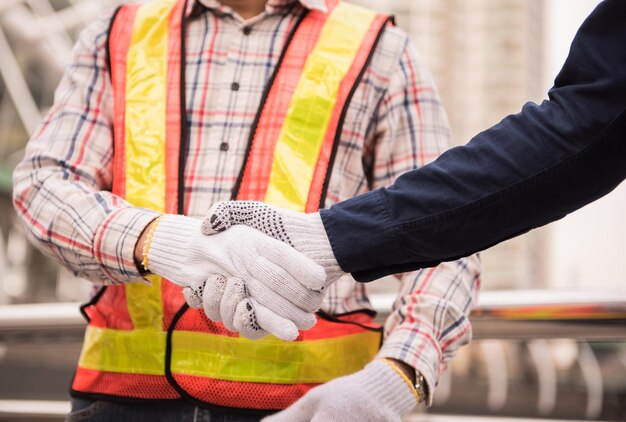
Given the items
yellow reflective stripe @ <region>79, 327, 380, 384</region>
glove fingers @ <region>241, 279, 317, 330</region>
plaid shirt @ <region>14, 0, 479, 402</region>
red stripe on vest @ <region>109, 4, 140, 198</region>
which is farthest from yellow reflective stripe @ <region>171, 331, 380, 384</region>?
red stripe on vest @ <region>109, 4, 140, 198</region>

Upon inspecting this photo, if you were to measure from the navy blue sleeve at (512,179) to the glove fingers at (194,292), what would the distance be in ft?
0.83

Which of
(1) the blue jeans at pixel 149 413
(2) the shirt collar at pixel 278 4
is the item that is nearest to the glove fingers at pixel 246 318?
(1) the blue jeans at pixel 149 413

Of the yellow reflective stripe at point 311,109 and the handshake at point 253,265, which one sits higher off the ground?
the yellow reflective stripe at point 311,109

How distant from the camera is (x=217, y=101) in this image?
1974 mm

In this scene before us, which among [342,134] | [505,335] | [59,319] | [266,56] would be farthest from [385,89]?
[59,319]

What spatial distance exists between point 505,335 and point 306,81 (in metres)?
1.00

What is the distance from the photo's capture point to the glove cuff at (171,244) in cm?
164

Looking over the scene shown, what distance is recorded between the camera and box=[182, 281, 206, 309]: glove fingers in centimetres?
159

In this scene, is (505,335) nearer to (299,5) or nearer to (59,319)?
(299,5)

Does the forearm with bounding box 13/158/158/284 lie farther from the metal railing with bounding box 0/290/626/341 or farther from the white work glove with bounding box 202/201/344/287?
the metal railing with bounding box 0/290/626/341

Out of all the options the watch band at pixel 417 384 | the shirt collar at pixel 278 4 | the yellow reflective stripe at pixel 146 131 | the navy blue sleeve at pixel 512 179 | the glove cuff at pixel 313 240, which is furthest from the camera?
the shirt collar at pixel 278 4

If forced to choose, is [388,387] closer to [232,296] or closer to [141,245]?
[232,296]

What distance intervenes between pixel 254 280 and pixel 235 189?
0.34m

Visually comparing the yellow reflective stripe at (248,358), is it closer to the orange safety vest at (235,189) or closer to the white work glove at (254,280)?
the orange safety vest at (235,189)
